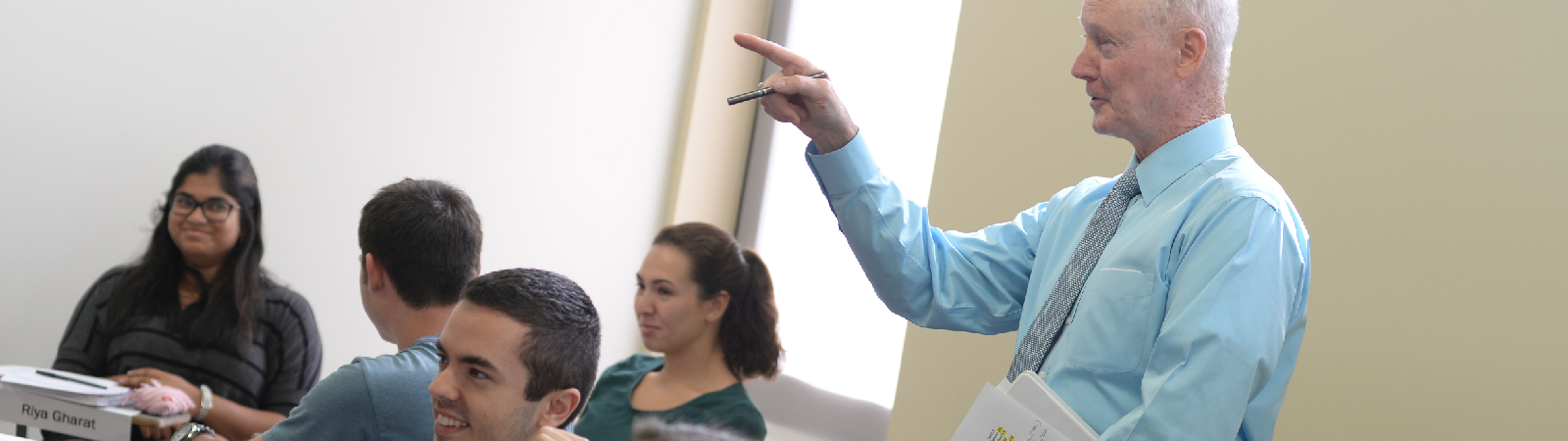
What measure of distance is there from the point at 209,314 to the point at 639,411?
3.36 feet

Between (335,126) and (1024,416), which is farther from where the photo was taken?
(335,126)

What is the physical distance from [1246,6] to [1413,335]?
792mm

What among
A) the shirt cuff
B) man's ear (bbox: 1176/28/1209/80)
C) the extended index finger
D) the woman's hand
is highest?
man's ear (bbox: 1176/28/1209/80)

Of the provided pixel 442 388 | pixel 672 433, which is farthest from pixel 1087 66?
pixel 442 388

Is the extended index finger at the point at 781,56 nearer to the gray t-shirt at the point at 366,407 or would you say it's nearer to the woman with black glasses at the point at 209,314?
the gray t-shirt at the point at 366,407

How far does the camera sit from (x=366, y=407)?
1.56 meters

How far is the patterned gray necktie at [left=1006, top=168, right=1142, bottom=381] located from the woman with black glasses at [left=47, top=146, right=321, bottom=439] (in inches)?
71.2

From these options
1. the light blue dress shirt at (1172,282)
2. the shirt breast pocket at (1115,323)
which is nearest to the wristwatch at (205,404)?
the light blue dress shirt at (1172,282)

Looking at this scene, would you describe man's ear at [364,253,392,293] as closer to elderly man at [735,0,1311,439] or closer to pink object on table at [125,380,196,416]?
elderly man at [735,0,1311,439]

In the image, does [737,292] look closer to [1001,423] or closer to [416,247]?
[416,247]

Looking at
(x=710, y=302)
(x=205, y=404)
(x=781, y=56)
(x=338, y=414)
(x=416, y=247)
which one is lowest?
(x=205, y=404)

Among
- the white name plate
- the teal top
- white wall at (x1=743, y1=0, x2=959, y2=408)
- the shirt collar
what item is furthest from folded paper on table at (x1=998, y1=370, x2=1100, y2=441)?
white wall at (x1=743, y1=0, x2=959, y2=408)

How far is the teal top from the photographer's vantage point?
2.30m

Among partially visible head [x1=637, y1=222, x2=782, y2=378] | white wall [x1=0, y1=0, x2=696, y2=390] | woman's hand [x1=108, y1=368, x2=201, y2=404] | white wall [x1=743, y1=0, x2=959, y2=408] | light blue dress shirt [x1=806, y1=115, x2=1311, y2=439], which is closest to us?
light blue dress shirt [x1=806, y1=115, x2=1311, y2=439]
